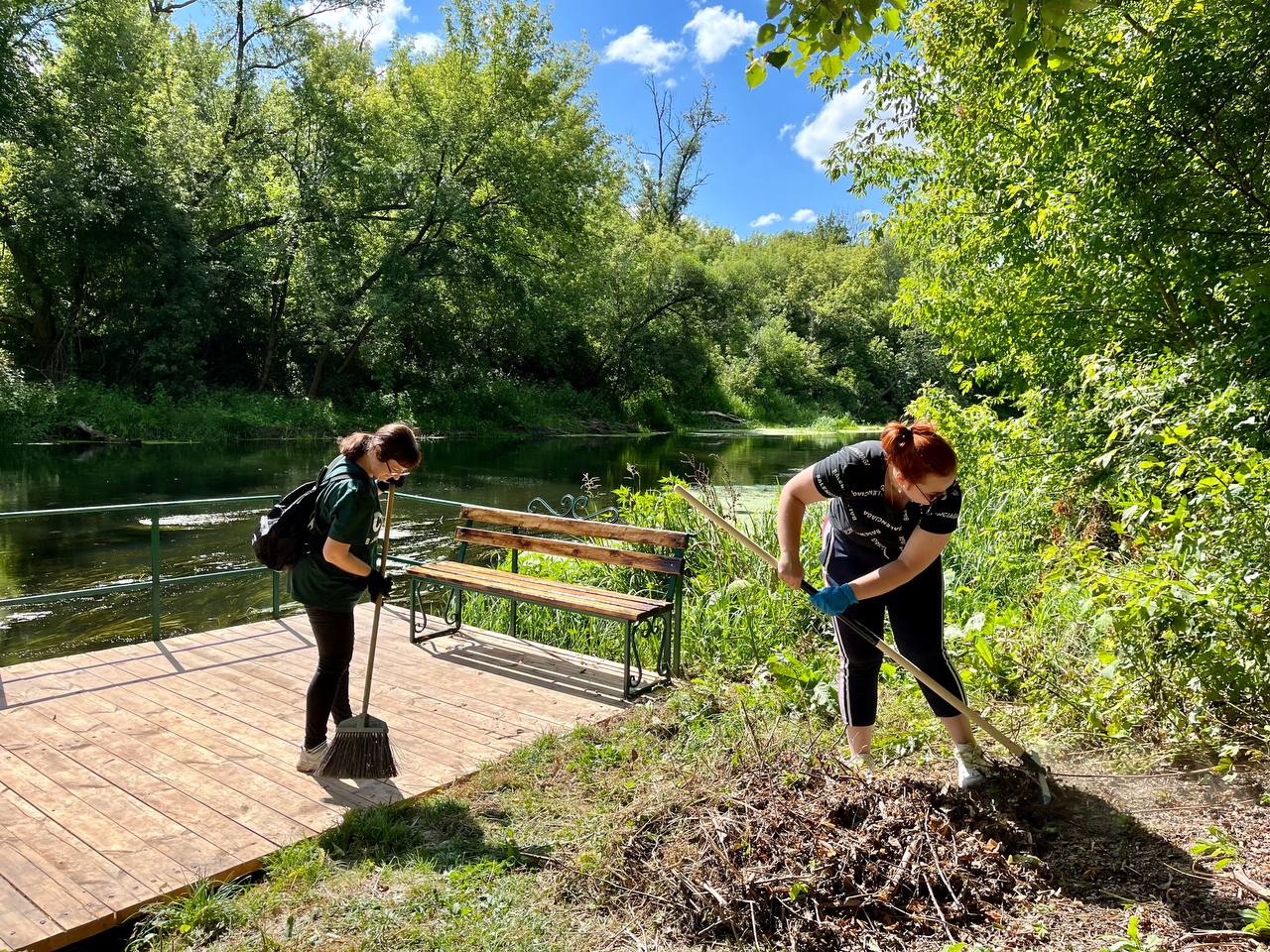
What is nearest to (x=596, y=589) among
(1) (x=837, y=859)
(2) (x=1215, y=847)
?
(1) (x=837, y=859)

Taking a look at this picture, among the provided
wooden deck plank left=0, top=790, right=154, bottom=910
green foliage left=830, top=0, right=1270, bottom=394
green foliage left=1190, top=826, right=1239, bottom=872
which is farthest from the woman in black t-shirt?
green foliage left=830, top=0, right=1270, bottom=394

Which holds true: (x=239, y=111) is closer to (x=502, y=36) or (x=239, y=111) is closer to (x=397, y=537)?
(x=502, y=36)

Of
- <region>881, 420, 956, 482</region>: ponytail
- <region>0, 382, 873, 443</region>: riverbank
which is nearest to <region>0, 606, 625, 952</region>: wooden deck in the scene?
<region>881, 420, 956, 482</region>: ponytail

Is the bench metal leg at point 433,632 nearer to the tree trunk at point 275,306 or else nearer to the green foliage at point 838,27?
the green foliage at point 838,27

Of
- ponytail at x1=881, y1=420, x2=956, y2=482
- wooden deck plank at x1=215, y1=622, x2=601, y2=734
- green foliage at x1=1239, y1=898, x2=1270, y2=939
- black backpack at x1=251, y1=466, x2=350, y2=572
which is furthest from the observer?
wooden deck plank at x1=215, y1=622, x2=601, y2=734

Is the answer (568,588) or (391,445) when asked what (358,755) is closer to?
(391,445)

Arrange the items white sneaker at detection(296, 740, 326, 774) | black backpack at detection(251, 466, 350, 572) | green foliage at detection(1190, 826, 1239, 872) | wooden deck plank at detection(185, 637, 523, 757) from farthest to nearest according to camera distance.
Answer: wooden deck plank at detection(185, 637, 523, 757)
white sneaker at detection(296, 740, 326, 774)
black backpack at detection(251, 466, 350, 572)
green foliage at detection(1190, 826, 1239, 872)

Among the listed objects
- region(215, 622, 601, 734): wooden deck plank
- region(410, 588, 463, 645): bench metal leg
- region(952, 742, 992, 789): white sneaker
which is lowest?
region(215, 622, 601, 734): wooden deck plank

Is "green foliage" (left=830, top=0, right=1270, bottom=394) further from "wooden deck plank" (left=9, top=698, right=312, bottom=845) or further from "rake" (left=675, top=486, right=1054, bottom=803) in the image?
"wooden deck plank" (left=9, top=698, right=312, bottom=845)

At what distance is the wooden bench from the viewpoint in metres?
4.90

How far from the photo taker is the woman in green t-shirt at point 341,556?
351cm

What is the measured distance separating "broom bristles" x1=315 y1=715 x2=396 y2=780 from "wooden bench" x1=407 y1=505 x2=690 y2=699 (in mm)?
1452

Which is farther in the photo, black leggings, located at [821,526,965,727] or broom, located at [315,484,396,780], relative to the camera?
broom, located at [315,484,396,780]

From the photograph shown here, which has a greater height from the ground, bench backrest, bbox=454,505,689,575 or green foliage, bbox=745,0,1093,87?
green foliage, bbox=745,0,1093,87
